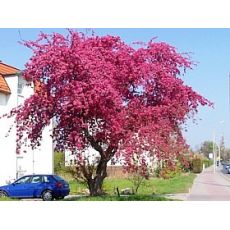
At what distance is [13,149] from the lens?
1409 cm

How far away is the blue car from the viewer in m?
14.0

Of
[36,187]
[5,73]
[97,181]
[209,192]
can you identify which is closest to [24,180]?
[36,187]

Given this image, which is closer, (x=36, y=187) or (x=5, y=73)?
(x=36, y=187)

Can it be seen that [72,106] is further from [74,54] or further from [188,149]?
[188,149]

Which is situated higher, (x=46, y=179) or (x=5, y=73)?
(x=5, y=73)

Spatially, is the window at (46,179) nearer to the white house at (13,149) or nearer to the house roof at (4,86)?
the white house at (13,149)

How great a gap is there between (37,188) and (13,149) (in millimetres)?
1247

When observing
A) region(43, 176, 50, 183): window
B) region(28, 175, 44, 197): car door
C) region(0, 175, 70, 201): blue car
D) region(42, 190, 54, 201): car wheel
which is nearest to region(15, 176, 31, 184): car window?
region(0, 175, 70, 201): blue car

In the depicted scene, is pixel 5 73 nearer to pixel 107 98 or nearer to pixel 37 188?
pixel 37 188

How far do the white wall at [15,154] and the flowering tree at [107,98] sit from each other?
168 cm

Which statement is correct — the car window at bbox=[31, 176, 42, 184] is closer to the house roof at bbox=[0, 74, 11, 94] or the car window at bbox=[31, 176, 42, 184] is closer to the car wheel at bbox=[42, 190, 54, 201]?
the car wheel at bbox=[42, 190, 54, 201]

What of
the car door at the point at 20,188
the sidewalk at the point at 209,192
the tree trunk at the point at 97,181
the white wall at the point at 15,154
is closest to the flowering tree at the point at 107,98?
the tree trunk at the point at 97,181

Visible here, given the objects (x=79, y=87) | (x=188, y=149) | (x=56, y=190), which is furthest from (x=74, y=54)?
(x=56, y=190)

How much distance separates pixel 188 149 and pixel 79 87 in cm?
287
